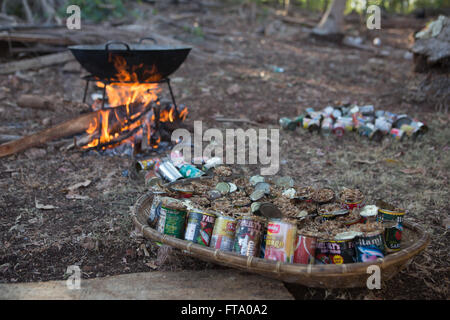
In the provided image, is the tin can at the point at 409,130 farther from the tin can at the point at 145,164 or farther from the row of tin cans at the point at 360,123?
Answer: the tin can at the point at 145,164

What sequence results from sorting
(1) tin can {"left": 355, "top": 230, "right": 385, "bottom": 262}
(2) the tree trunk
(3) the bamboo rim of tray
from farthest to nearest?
1. (2) the tree trunk
2. (1) tin can {"left": 355, "top": 230, "right": 385, "bottom": 262}
3. (3) the bamboo rim of tray

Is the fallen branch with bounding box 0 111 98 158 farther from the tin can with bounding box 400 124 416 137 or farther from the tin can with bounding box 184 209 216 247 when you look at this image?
the tin can with bounding box 400 124 416 137

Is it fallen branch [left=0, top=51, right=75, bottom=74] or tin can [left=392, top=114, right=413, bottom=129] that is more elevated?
fallen branch [left=0, top=51, right=75, bottom=74]

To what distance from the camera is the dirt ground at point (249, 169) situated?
2.55 metres

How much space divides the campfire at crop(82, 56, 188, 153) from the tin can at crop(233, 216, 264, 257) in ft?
7.76

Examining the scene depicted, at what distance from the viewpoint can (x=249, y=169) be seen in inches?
157

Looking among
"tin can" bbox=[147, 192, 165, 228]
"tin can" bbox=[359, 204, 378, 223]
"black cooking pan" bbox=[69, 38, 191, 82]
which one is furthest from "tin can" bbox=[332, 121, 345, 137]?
"tin can" bbox=[147, 192, 165, 228]

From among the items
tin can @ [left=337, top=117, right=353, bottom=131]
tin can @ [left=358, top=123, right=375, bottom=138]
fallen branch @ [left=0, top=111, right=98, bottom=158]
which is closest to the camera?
fallen branch @ [left=0, top=111, right=98, bottom=158]

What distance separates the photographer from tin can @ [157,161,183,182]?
3170 millimetres

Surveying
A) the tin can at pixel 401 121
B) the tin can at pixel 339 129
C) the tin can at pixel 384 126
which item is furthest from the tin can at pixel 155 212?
the tin can at pixel 401 121

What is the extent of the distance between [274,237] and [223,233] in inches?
12.0

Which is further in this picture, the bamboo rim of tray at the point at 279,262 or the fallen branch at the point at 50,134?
the fallen branch at the point at 50,134

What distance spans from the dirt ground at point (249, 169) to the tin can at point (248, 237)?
13.8 inches
